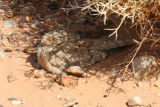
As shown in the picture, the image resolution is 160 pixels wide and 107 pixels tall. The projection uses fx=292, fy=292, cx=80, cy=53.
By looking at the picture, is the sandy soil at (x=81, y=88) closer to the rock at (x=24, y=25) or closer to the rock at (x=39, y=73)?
the rock at (x=39, y=73)

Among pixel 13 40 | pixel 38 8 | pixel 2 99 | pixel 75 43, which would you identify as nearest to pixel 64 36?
pixel 75 43

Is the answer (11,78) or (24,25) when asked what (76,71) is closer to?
(11,78)

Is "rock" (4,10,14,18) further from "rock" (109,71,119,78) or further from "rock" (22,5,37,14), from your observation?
"rock" (109,71,119,78)

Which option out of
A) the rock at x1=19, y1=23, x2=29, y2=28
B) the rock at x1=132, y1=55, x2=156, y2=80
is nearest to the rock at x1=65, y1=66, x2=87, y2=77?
the rock at x1=132, y1=55, x2=156, y2=80

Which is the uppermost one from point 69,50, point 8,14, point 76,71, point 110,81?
point 8,14

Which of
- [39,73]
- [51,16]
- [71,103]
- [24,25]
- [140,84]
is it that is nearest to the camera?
[71,103]

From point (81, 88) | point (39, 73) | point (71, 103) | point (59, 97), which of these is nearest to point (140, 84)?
point (81, 88)
